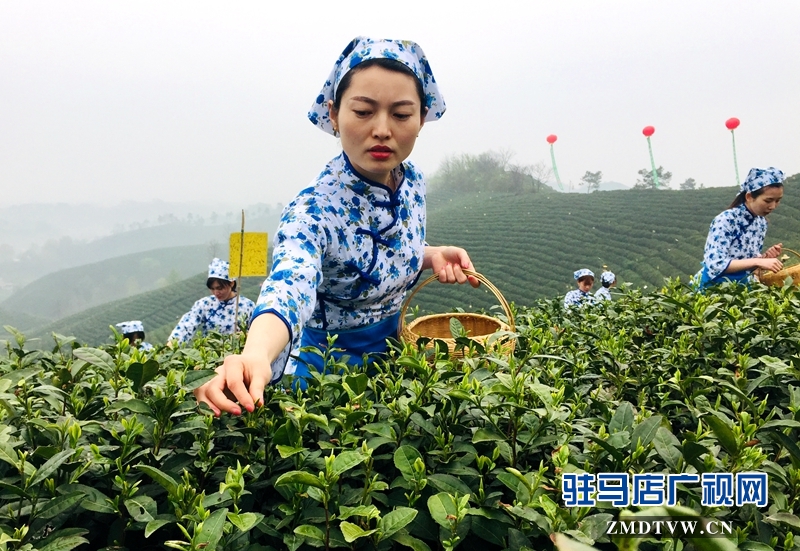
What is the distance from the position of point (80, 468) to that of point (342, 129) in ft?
3.51

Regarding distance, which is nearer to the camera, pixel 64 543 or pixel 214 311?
pixel 64 543

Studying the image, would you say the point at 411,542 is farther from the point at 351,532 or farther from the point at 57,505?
the point at 57,505

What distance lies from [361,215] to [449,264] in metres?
0.41

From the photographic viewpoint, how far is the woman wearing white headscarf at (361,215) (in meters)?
1.35

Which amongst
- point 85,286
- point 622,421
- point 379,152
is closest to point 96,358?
point 379,152

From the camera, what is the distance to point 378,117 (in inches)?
56.2

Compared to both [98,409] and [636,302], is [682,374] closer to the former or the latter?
[636,302]

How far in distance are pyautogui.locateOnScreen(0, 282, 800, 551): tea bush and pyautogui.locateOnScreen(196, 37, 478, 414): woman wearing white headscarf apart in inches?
12.9

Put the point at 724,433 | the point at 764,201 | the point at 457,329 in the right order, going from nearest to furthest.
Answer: the point at 724,433
the point at 457,329
the point at 764,201

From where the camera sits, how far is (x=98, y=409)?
0.94 meters

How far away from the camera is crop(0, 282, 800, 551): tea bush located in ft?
2.24

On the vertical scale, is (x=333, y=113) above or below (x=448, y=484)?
above

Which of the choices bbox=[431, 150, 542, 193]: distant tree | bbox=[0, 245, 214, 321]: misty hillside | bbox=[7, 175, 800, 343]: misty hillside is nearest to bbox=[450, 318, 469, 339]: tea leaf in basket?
bbox=[7, 175, 800, 343]: misty hillside

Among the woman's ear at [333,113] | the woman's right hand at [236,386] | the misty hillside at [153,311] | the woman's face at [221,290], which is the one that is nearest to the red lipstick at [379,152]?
the woman's ear at [333,113]
